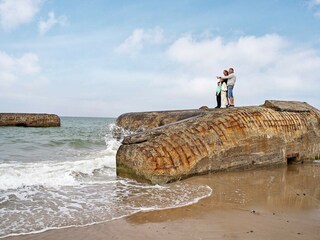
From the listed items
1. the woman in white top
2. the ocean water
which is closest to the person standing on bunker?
the woman in white top

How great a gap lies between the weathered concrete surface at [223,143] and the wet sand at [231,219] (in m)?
0.61

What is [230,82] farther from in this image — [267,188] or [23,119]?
[23,119]

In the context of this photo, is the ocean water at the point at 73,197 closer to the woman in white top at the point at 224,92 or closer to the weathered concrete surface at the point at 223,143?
the weathered concrete surface at the point at 223,143

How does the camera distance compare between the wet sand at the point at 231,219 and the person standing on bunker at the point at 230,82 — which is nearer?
the wet sand at the point at 231,219

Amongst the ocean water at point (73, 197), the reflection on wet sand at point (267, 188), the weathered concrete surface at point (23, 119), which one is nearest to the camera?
the ocean water at point (73, 197)

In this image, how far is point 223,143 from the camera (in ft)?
20.4

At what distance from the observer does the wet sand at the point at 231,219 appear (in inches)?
119

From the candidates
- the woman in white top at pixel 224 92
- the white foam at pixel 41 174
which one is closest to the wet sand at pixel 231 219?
the white foam at pixel 41 174

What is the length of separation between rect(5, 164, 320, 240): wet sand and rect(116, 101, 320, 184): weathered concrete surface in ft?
1.99

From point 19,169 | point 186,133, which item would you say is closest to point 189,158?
point 186,133

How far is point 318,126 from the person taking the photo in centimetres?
830

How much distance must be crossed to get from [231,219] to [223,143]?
9.27 feet

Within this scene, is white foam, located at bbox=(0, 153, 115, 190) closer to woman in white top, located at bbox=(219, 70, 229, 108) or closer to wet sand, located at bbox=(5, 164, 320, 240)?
wet sand, located at bbox=(5, 164, 320, 240)

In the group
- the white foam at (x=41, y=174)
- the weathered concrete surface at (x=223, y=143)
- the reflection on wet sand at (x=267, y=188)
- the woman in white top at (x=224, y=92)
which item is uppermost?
the woman in white top at (x=224, y=92)
